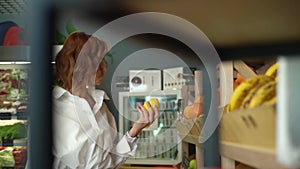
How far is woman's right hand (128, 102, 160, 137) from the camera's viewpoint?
801 mm

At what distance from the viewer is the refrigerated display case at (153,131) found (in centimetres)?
80

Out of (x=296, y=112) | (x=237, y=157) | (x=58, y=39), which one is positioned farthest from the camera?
(x=58, y=39)

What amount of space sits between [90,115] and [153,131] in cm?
14

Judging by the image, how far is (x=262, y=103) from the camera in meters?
0.45

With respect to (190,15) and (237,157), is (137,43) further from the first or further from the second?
(237,157)

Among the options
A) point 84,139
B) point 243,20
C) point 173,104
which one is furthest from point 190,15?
point 84,139

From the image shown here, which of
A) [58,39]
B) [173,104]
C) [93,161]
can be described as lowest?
[93,161]

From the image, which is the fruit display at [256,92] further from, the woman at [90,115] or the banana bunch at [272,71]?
the woman at [90,115]

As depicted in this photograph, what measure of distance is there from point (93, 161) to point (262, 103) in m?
0.44

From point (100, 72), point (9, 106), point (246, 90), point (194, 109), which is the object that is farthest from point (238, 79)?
point (9, 106)

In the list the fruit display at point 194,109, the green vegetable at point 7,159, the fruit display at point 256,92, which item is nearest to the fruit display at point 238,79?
the fruit display at point 256,92

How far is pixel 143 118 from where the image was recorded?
0.80 metres

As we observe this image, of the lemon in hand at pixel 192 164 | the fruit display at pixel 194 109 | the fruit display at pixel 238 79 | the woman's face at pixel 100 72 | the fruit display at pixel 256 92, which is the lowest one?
the lemon in hand at pixel 192 164

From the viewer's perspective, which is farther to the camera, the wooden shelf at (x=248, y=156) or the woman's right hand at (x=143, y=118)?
the woman's right hand at (x=143, y=118)
